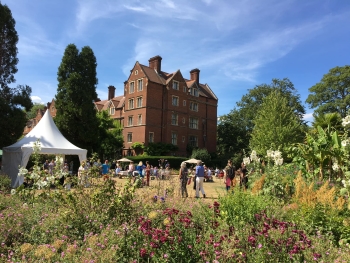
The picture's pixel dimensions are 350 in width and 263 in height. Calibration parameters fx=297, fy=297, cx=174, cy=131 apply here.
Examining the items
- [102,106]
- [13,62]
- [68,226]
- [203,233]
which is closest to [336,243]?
[203,233]

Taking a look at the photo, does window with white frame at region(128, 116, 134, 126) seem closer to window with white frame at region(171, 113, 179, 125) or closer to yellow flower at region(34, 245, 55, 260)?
window with white frame at region(171, 113, 179, 125)

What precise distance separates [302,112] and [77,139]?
3585 cm

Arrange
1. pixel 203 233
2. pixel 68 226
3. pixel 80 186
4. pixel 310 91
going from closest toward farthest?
pixel 203 233 < pixel 68 226 < pixel 80 186 < pixel 310 91

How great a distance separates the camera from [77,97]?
104 ft

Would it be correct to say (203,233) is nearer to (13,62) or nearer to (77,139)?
(13,62)

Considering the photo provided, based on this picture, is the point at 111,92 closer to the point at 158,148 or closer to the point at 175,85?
the point at 175,85

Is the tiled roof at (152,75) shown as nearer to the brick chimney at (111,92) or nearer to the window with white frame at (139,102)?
the window with white frame at (139,102)

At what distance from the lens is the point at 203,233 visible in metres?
4.40

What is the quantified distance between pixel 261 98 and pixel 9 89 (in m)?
41.4

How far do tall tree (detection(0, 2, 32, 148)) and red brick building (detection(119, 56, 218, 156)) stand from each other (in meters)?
20.6

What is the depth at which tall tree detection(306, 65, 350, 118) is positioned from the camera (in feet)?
126

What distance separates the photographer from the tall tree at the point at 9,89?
17.6 metres

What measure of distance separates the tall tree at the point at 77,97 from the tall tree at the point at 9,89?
41.8 feet

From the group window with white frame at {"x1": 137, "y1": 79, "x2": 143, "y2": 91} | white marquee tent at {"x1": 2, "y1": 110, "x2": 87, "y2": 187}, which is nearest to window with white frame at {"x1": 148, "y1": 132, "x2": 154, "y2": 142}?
window with white frame at {"x1": 137, "y1": 79, "x2": 143, "y2": 91}
